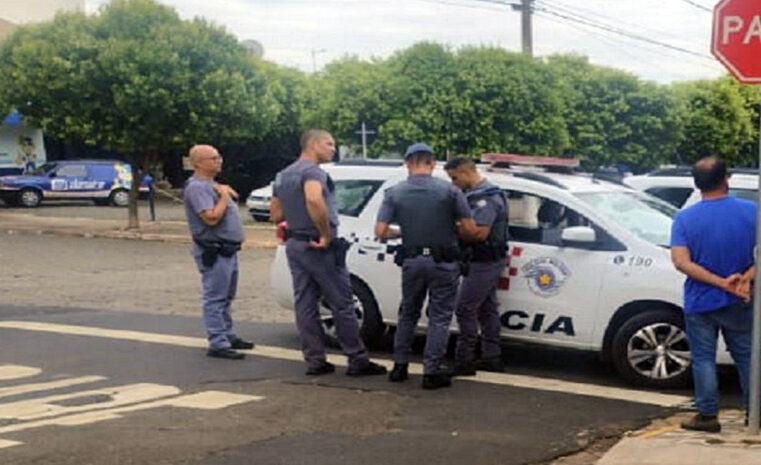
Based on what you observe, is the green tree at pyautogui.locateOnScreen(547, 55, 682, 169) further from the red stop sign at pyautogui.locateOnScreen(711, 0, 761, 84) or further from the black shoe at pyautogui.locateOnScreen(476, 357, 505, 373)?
the red stop sign at pyautogui.locateOnScreen(711, 0, 761, 84)

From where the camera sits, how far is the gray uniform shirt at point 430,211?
8117mm

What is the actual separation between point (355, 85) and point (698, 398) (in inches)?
996

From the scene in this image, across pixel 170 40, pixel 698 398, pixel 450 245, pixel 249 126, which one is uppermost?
pixel 170 40

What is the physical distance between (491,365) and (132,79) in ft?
54.8

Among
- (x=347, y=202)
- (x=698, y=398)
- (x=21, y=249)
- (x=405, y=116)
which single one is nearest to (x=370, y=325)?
(x=347, y=202)

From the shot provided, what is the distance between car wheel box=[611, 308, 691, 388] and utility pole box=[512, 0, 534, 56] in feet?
78.8

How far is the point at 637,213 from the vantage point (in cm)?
923

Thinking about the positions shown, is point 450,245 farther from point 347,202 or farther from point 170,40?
point 170,40

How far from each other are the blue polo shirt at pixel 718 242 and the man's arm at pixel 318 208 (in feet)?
9.34

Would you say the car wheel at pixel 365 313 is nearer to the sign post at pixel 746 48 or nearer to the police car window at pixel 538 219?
the police car window at pixel 538 219

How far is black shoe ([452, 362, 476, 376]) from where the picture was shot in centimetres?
878

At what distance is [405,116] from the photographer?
30641 millimetres

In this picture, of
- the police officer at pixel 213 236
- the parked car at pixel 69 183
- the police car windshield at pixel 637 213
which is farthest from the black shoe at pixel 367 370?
the parked car at pixel 69 183

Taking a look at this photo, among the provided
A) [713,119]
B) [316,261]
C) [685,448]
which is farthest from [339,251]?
[713,119]
